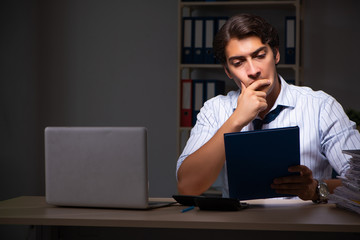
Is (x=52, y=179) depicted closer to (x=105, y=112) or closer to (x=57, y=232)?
(x=57, y=232)

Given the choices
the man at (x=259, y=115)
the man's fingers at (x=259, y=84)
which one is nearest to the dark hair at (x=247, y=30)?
the man at (x=259, y=115)

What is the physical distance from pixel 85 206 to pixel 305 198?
2.22 feet

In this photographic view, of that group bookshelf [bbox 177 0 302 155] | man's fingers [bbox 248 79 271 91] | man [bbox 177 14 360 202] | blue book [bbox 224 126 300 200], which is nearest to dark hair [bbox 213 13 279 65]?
man [bbox 177 14 360 202]

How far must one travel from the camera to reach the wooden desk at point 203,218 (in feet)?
3.50

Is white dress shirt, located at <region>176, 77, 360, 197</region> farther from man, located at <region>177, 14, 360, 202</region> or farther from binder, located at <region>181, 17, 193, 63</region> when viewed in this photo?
binder, located at <region>181, 17, 193, 63</region>

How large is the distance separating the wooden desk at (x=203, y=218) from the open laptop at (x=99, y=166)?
0.04 meters

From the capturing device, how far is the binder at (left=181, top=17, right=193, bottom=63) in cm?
A: 308

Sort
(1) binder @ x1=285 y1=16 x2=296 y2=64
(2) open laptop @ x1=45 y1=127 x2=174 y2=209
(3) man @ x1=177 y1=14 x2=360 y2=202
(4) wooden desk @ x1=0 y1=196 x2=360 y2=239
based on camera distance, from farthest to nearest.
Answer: (1) binder @ x1=285 y1=16 x2=296 y2=64 → (3) man @ x1=177 y1=14 x2=360 y2=202 → (2) open laptop @ x1=45 y1=127 x2=174 y2=209 → (4) wooden desk @ x1=0 y1=196 x2=360 y2=239

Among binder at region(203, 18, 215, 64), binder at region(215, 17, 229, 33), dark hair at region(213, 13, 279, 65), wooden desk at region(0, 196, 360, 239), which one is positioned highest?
binder at region(215, 17, 229, 33)

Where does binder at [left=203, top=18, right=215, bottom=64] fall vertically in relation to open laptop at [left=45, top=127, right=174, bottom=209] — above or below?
above

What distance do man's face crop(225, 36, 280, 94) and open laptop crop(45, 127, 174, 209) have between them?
69 centimetres

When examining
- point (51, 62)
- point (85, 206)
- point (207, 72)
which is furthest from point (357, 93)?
point (85, 206)

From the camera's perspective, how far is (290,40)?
119 inches

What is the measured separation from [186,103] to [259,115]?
4.20ft
